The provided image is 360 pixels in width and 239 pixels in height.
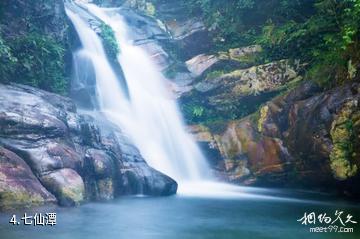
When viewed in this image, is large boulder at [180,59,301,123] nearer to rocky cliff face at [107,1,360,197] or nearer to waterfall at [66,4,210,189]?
rocky cliff face at [107,1,360,197]

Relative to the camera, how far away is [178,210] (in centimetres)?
1103

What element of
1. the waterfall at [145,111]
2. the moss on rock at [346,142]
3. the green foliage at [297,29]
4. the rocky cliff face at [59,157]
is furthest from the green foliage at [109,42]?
the moss on rock at [346,142]

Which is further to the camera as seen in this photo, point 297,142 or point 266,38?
point 266,38

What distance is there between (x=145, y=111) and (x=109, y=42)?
3.70 meters

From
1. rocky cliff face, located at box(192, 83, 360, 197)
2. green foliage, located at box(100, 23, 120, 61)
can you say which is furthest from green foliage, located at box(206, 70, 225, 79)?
green foliage, located at box(100, 23, 120, 61)

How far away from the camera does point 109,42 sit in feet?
65.4

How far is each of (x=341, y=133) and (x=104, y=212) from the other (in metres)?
7.83

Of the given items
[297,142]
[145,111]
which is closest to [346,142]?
[297,142]

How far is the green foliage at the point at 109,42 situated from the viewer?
19.7 m

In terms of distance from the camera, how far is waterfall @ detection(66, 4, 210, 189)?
17.0 metres

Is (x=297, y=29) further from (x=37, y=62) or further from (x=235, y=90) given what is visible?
(x=37, y=62)

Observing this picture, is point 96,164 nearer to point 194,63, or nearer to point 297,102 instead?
point 297,102

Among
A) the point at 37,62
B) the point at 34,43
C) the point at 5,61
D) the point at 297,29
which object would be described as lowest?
the point at 5,61

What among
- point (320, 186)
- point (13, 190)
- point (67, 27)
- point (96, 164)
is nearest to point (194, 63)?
point (67, 27)
